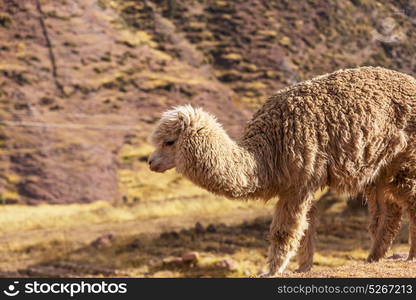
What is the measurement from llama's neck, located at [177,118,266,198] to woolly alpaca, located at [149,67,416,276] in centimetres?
1

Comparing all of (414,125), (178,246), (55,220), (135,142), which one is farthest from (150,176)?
(414,125)

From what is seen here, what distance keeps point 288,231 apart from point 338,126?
1.54m

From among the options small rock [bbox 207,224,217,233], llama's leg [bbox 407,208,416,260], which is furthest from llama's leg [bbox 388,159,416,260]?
small rock [bbox 207,224,217,233]

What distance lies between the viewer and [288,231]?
8.95 m

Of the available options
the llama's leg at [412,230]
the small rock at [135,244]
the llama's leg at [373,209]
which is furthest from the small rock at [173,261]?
the llama's leg at [412,230]

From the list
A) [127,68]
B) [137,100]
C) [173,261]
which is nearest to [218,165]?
[173,261]

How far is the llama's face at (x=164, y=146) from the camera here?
9.00m

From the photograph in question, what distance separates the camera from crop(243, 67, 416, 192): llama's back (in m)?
9.03

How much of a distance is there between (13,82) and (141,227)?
16.8 metres

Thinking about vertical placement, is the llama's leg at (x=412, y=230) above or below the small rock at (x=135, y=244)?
above

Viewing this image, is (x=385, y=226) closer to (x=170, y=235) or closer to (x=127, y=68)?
(x=170, y=235)

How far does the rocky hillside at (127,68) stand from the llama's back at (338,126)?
2034 cm

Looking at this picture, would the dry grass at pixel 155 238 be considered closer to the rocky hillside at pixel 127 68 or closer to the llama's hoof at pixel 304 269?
the rocky hillside at pixel 127 68

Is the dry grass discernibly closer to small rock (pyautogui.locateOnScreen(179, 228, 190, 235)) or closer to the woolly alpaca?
small rock (pyautogui.locateOnScreen(179, 228, 190, 235))
